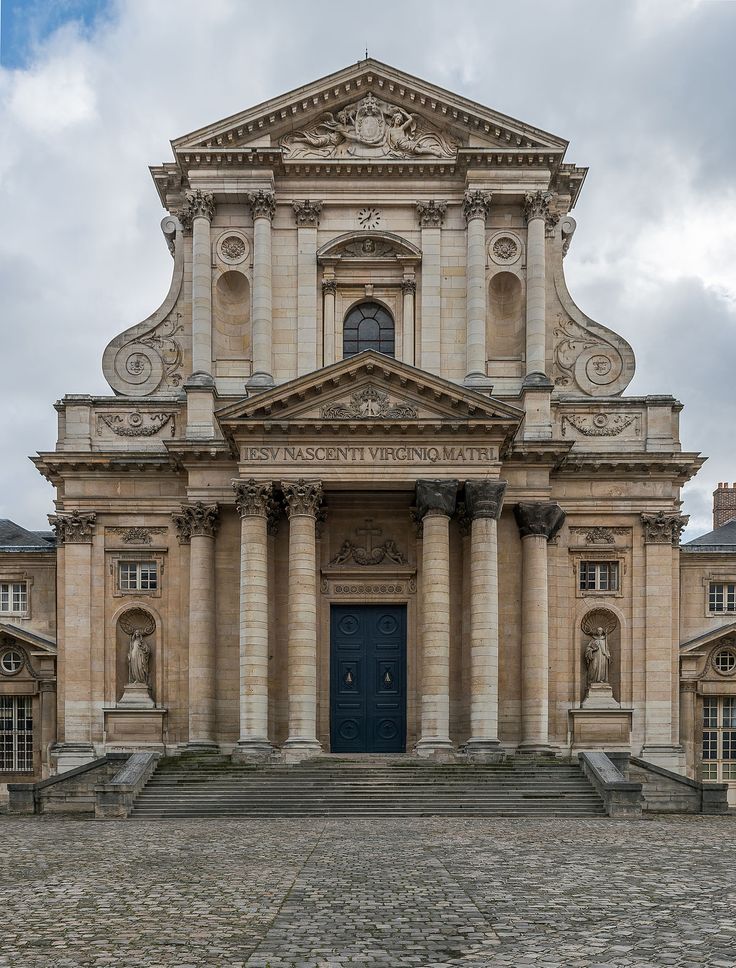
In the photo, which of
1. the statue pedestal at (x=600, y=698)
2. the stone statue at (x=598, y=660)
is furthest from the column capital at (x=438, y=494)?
the statue pedestal at (x=600, y=698)

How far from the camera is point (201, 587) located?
37250mm

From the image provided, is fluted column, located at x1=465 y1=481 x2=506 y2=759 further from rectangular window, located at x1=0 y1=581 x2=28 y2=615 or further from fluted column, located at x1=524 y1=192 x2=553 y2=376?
rectangular window, located at x1=0 y1=581 x2=28 y2=615

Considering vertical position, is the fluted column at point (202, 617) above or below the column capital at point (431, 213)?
below

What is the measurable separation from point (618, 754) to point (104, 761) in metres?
14.5

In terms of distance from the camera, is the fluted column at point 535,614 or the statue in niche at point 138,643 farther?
the statue in niche at point 138,643

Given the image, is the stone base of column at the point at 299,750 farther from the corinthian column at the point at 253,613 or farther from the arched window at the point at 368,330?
the arched window at the point at 368,330

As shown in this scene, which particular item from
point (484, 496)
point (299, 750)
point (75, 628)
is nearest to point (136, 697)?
point (75, 628)

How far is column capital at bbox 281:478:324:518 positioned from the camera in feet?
115

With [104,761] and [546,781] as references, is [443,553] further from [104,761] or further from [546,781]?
[104,761]

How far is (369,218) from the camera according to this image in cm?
3984

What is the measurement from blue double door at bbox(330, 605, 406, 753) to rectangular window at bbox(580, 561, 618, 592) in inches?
231

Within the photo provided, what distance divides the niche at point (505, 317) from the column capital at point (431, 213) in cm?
259

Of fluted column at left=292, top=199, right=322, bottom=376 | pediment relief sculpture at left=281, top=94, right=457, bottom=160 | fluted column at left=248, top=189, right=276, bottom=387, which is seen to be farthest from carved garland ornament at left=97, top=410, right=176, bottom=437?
pediment relief sculpture at left=281, top=94, right=457, bottom=160

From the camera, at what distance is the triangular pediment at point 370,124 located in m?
39.2
